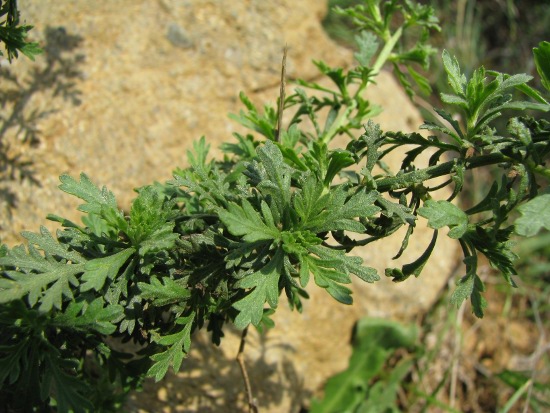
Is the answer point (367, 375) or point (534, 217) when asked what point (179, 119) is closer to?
point (367, 375)

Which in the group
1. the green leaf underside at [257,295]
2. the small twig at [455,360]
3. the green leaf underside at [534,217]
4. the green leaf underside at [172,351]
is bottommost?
the small twig at [455,360]

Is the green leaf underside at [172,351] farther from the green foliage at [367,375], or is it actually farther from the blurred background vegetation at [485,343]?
the blurred background vegetation at [485,343]

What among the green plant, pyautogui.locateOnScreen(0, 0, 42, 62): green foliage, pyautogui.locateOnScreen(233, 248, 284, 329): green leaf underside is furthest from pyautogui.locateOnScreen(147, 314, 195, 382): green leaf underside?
pyautogui.locateOnScreen(0, 0, 42, 62): green foliage

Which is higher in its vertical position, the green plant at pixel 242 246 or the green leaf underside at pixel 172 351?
the green plant at pixel 242 246

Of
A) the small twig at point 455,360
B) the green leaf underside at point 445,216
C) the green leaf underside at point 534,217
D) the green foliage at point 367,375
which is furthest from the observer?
the small twig at point 455,360

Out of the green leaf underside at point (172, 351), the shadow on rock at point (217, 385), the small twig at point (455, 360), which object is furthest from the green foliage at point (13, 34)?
the small twig at point (455, 360)

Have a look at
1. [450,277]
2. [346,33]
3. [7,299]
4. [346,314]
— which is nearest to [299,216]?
[7,299]

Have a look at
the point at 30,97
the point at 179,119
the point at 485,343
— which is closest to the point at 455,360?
the point at 485,343

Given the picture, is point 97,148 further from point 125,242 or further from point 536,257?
point 536,257

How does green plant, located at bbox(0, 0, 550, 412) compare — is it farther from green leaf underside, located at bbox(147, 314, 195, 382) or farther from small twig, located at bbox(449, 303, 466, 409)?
small twig, located at bbox(449, 303, 466, 409)
